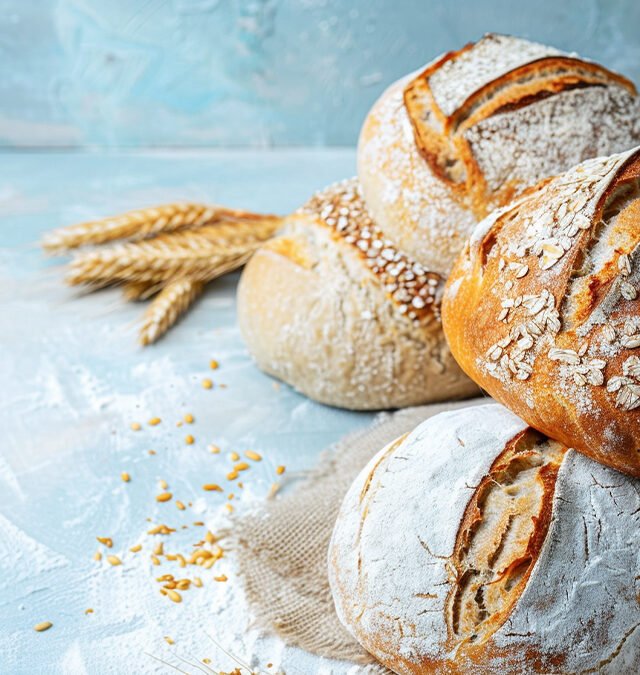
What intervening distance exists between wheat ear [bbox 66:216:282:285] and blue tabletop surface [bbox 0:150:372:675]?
0.10 m

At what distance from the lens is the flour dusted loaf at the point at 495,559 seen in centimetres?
88

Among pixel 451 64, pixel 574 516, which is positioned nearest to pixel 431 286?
pixel 451 64

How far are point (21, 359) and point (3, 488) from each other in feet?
1.70

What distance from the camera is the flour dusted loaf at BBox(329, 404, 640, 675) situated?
→ 0.88 m

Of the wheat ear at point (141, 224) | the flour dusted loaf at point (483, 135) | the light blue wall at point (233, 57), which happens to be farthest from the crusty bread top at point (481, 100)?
the light blue wall at point (233, 57)

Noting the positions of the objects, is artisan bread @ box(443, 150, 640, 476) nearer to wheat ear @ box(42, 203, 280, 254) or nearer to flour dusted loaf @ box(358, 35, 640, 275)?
flour dusted loaf @ box(358, 35, 640, 275)

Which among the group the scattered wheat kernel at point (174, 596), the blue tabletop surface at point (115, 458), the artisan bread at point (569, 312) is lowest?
the blue tabletop surface at point (115, 458)

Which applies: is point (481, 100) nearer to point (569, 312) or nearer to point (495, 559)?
point (569, 312)

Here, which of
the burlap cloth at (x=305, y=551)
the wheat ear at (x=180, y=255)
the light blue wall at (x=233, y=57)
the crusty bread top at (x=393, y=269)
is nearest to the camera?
the burlap cloth at (x=305, y=551)

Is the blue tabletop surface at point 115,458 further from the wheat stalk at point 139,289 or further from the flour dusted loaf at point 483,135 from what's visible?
the flour dusted loaf at point 483,135

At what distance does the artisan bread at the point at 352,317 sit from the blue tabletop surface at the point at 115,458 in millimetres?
93

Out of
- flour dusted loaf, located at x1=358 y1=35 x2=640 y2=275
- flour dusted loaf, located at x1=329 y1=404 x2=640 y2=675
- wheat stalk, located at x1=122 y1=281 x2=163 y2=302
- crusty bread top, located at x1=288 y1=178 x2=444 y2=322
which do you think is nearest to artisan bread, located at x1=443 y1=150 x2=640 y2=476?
flour dusted loaf, located at x1=329 y1=404 x2=640 y2=675

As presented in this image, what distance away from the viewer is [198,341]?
78.7 inches

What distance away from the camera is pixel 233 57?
3.52 meters
